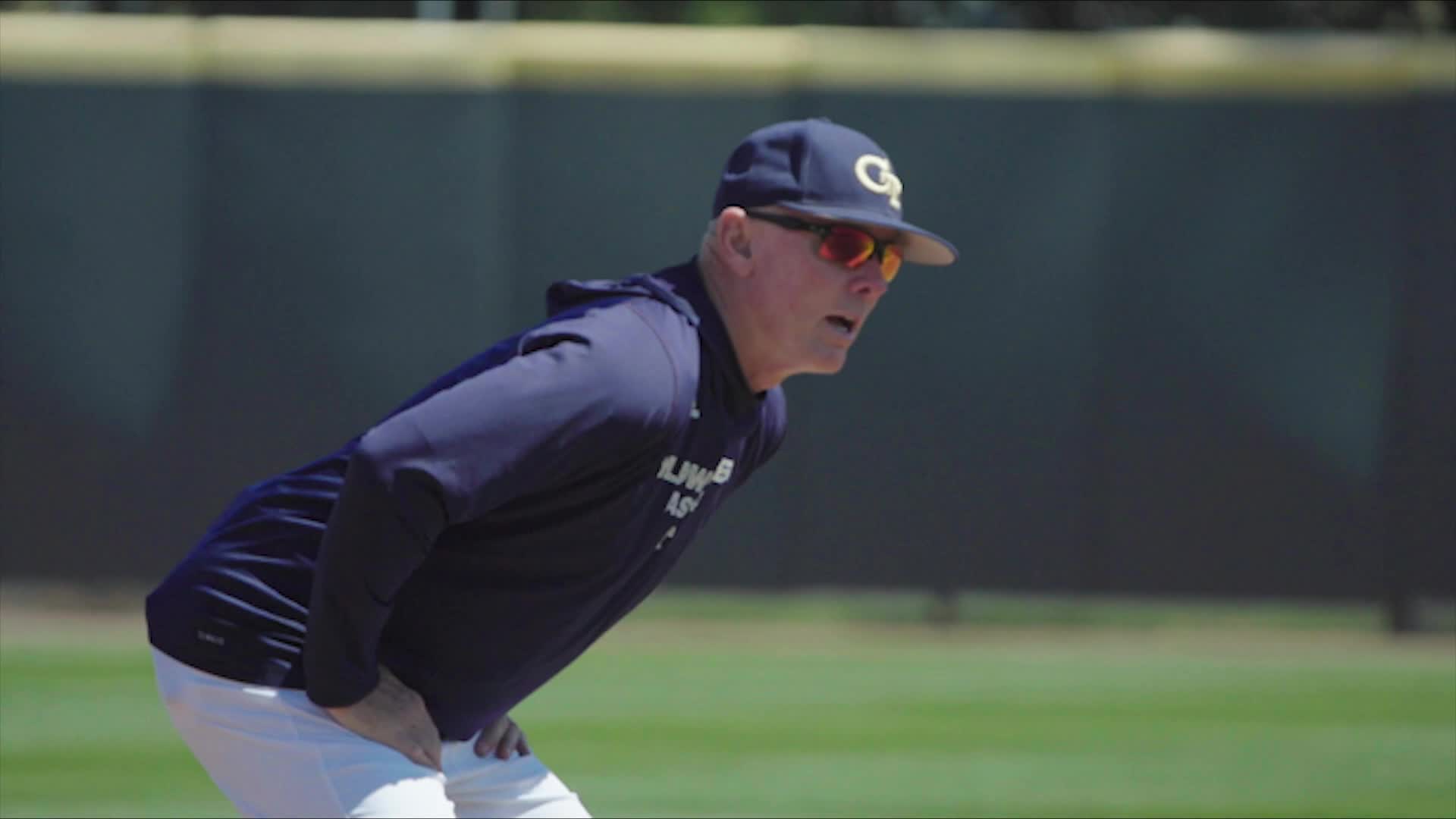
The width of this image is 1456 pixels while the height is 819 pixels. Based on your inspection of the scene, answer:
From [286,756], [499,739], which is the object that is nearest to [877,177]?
[499,739]

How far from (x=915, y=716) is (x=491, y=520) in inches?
229

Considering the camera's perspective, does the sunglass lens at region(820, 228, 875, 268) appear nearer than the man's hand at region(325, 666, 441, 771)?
No

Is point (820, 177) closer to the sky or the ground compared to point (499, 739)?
closer to the sky

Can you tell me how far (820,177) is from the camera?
3145 mm

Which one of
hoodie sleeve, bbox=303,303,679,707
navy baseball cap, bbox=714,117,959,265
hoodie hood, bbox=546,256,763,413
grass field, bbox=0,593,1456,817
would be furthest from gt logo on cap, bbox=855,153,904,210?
grass field, bbox=0,593,1456,817

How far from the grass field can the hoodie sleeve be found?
366 centimetres

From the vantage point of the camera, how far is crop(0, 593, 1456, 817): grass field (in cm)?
678

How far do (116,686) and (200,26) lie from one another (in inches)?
170

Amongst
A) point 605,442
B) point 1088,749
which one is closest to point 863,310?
point 605,442

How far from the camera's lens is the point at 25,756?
7.29 meters

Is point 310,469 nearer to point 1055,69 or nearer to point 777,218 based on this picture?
point 777,218

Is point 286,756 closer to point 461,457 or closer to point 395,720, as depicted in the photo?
point 395,720

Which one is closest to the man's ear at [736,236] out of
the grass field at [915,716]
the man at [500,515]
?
the man at [500,515]

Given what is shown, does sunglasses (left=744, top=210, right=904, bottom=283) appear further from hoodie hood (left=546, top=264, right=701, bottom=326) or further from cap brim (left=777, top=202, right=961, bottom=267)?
hoodie hood (left=546, top=264, right=701, bottom=326)
